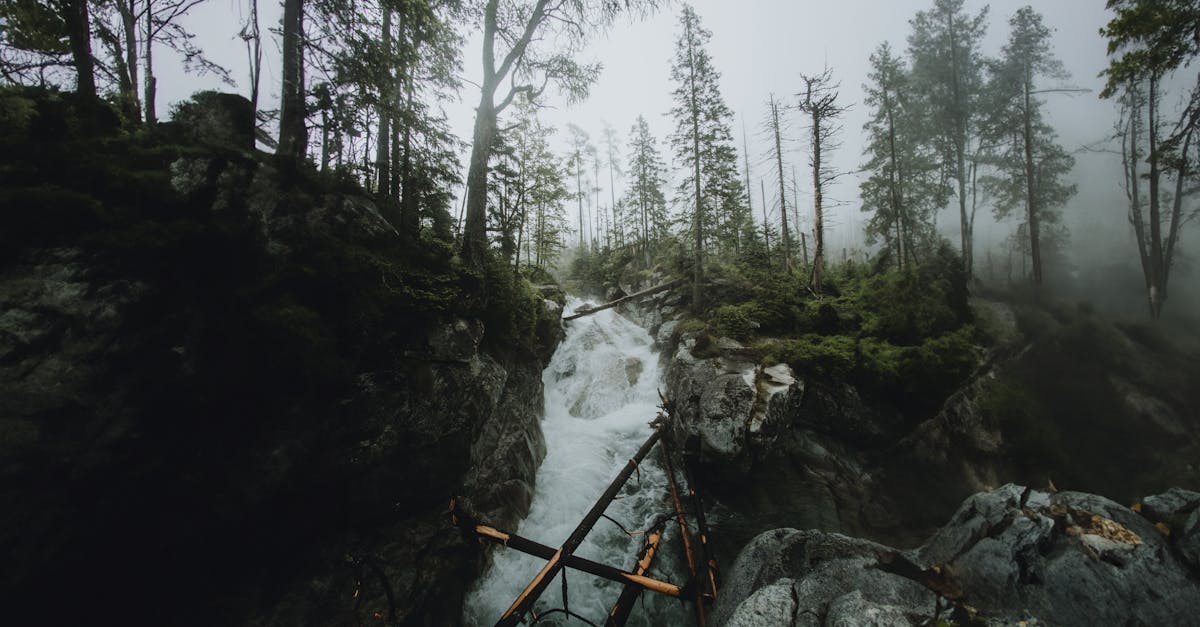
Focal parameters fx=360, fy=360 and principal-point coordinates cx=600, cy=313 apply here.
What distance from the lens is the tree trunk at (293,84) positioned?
723 centimetres

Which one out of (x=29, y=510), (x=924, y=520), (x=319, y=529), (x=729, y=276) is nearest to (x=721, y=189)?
(x=729, y=276)

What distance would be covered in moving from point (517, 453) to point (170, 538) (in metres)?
5.89

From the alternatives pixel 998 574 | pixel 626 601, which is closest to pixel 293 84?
pixel 626 601

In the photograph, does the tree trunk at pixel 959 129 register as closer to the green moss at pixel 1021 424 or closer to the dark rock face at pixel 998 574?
the green moss at pixel 1021 424

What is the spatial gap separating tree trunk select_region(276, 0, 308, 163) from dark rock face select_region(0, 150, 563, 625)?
1223 millimetres

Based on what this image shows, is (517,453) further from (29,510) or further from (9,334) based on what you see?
(9,334)

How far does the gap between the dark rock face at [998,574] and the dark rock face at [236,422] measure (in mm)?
4412

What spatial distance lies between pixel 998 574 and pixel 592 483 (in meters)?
7.47

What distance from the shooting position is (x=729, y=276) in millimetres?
17641

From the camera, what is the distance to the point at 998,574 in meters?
5.13

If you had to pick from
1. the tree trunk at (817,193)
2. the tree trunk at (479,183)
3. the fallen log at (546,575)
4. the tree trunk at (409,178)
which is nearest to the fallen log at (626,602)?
the fallen log at (546,575)

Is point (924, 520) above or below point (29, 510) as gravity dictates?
below

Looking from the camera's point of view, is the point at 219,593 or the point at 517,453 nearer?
the point at 219,593

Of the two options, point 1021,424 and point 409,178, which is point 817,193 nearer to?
point 1021,424
